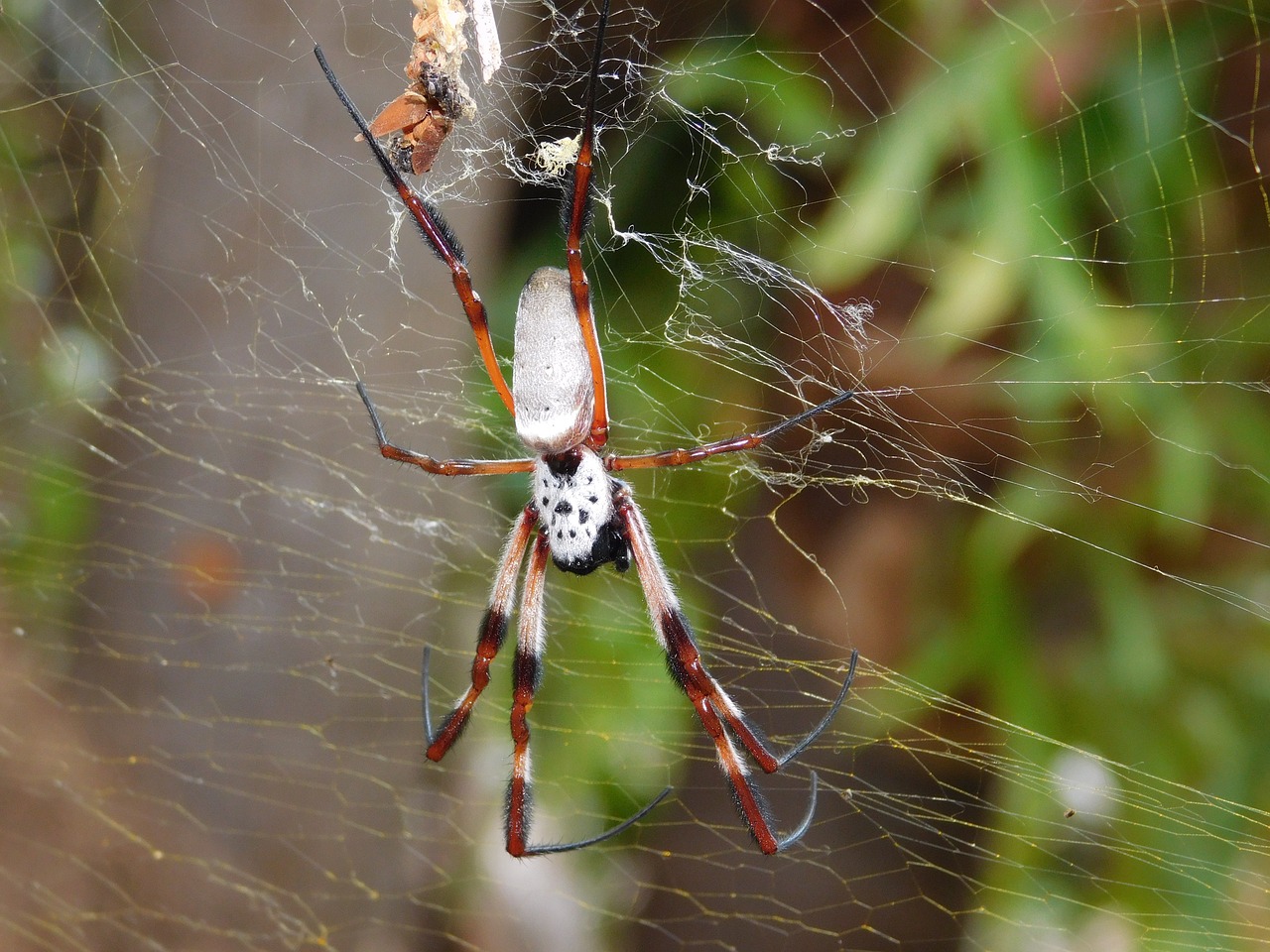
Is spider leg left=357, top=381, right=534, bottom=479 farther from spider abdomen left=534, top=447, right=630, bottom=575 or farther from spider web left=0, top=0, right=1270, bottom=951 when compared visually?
spider web left=0, top=0, right=1270, bottom=951

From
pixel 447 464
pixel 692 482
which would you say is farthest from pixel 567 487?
pixel 692 482

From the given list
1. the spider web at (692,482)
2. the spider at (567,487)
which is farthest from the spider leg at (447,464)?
the spider web at (692,482)

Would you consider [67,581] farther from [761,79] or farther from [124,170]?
[761,79]

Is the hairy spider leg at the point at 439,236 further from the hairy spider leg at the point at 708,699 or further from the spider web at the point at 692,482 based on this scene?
the hairy spider leg at the point at 708,699

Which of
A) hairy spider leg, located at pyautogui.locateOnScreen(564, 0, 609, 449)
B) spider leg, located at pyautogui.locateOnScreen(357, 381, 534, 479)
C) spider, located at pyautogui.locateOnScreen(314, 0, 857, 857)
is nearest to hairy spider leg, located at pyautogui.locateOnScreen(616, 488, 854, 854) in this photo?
spider, located at pyautogui.locateOnScreen(314, 0, 857, 857)

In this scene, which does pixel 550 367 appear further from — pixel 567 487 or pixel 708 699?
pixel 708 699

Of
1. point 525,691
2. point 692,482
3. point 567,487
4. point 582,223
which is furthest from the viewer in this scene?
point 692,482
